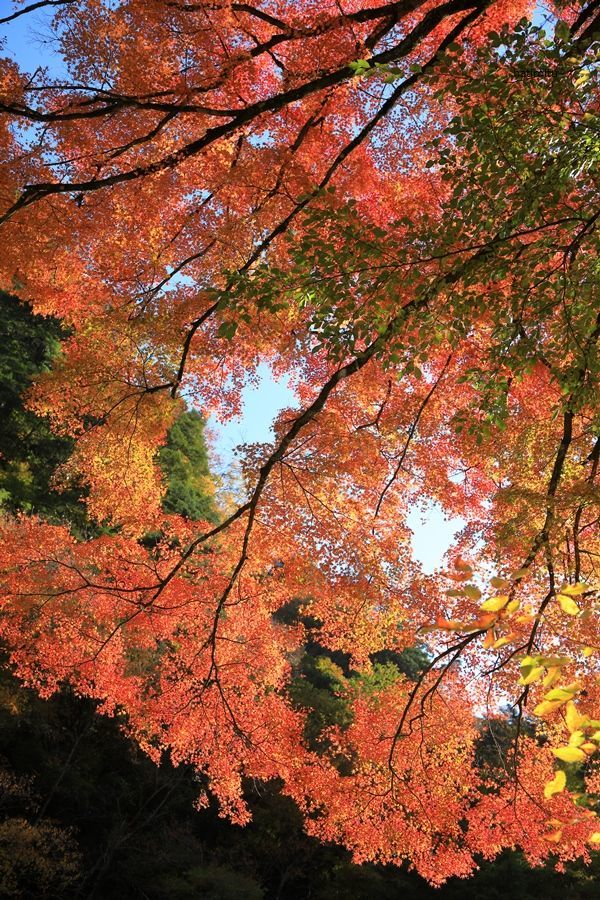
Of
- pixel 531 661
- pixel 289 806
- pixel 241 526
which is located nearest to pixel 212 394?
pixel 241 526

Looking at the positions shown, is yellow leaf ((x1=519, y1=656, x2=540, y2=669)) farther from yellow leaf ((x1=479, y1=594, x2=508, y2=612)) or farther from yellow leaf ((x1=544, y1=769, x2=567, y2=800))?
yellow leaf ((x1=544, y1=769, x2=567, y2=800))

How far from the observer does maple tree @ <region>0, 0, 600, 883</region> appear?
3578 millimetres

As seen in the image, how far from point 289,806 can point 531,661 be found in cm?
1490

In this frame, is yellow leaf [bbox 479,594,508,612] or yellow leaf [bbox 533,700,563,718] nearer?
yellow leaf [bbox 533,700,563,718]

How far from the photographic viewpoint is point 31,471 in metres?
21.1

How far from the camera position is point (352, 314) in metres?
3.98

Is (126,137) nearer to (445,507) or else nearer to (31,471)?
(445,507)

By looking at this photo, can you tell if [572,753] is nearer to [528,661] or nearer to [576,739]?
[576,739]

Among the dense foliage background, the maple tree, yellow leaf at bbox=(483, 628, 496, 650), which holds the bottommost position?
the dense foliage background

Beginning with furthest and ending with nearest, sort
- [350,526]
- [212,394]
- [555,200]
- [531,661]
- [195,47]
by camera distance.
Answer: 1. [212,394]
2. [350,526]
3. [195,47]
4. [555,200]
5. [531,661]

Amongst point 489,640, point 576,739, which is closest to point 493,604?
point 489,640

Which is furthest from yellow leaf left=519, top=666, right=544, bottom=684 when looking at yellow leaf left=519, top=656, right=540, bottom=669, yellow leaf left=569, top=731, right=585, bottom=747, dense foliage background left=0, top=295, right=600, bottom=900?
dense foliage background left=0, top=295, right=600, bottom=900

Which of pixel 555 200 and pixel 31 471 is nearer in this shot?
pixel 555 200

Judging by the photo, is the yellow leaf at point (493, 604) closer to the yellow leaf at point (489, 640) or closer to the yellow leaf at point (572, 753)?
the yellow leaf at point (489, 640)
